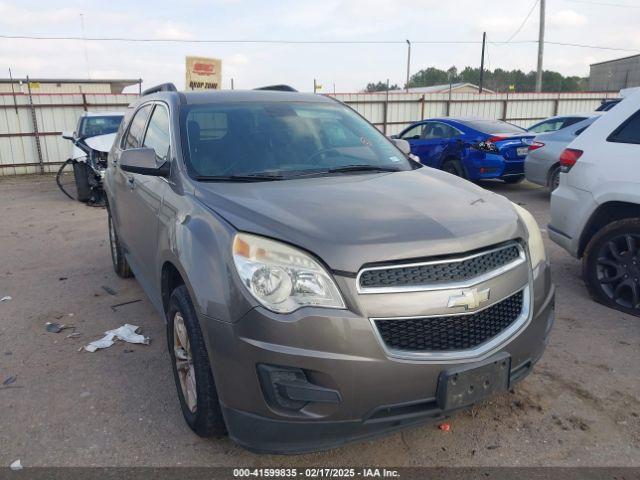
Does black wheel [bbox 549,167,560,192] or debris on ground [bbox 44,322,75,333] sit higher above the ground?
black wheel [bbox 549,167,560,192]

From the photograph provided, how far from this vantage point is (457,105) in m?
19.2

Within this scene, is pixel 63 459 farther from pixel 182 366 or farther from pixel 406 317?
pixel 406 317

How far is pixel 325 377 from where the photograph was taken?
6.57ft

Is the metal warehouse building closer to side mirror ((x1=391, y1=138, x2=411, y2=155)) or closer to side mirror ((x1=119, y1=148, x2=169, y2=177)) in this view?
side mirror ((x1=391, y1=138, x2=411, y2=155))

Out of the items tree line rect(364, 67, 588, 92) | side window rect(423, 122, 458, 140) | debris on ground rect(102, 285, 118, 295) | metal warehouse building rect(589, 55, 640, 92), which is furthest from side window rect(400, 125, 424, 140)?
tree line rect(364, 67, 588, 92)

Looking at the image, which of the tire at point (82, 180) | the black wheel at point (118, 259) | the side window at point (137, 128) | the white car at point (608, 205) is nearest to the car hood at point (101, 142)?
the tire at point (82, 180)

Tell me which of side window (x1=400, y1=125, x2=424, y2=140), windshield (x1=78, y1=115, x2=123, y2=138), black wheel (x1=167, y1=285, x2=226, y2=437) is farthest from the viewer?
windshield (x1=78, y1=115, x2=123, y2=138)

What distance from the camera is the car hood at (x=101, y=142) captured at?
31.1ft

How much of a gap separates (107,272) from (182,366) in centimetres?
325

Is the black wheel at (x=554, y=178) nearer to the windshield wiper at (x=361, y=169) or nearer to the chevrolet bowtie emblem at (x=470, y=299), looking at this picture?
the windshield wiper at (x=361, y=169)

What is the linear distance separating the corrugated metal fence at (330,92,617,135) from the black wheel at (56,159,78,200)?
8.76 m

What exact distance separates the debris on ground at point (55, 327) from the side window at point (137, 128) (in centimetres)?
154

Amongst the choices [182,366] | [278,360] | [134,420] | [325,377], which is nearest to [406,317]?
[325,377]

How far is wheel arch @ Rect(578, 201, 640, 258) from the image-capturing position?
13.2 ft
